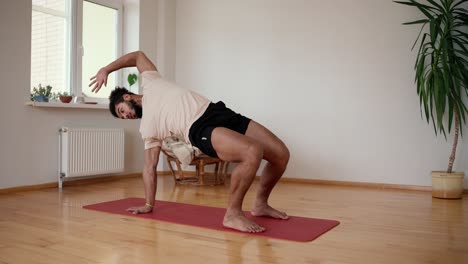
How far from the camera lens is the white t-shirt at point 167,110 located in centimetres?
257

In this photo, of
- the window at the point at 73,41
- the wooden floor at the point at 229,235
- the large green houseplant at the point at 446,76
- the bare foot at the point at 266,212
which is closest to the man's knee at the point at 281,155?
the bare foot at the point at 266,212

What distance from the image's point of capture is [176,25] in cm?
570

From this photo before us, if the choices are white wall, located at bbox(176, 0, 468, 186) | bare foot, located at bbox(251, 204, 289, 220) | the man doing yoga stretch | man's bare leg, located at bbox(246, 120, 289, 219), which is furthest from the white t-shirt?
white wall, located at bbox(176, 0, 468, 186)

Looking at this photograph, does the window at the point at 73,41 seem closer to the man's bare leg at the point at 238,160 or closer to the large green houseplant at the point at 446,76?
the man's bare leg at the point at 238,160

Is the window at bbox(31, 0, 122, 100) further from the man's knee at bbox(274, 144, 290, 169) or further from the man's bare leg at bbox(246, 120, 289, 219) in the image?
the man's knee at bbox(274, 144, 290, 169)

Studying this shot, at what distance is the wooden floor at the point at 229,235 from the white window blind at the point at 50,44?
135cm

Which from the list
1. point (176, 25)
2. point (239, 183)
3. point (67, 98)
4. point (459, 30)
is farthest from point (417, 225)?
point (176, 25)

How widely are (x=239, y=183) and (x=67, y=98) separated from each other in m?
2.58

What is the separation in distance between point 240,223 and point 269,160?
17.8 inches

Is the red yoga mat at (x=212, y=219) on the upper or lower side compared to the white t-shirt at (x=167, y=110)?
lower

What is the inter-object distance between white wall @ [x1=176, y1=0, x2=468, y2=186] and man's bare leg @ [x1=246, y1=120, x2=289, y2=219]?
2035 millimetres

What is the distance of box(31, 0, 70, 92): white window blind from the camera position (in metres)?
4.30

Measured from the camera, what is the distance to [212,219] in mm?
2725

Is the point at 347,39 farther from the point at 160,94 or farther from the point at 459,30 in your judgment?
the point at 160,94
